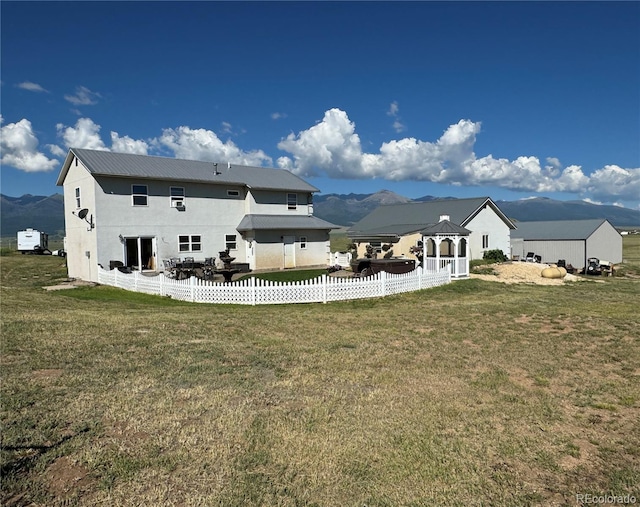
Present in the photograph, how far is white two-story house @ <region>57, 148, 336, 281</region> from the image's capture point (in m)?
22.7

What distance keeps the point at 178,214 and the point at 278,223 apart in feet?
19.8

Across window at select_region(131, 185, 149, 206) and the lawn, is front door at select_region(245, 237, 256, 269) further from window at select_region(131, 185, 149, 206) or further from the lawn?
the lawn

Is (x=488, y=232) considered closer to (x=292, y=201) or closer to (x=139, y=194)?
(x=292, y=201)

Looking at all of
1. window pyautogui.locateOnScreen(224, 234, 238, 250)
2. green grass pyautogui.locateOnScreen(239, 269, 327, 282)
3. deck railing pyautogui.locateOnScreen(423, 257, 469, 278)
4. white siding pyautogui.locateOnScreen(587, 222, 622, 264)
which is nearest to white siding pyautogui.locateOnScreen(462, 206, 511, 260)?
white siding pyautogui.locateOnScreen(587, 222, 622, 264)

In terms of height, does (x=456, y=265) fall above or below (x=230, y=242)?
below

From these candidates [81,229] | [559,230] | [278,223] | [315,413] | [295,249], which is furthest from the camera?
[559,230]

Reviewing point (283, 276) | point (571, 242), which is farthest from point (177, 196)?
point (571, 242)

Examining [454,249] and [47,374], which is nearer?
[47,374]

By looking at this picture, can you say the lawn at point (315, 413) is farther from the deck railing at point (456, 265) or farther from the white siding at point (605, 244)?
the white siding at point (605, 244)

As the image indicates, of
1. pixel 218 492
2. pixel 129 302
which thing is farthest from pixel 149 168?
pixel 218 492

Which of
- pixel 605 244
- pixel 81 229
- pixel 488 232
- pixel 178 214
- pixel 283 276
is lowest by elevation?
pixel 283 276

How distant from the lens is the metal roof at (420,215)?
3216 cm

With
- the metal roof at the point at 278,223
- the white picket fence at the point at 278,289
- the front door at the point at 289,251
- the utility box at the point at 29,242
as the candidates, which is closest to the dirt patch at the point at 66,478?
the white picket fence at the point at 278,289

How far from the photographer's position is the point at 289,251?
2783 cm
